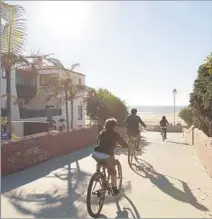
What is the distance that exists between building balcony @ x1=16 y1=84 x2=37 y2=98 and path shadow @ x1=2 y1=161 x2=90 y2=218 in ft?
88.3

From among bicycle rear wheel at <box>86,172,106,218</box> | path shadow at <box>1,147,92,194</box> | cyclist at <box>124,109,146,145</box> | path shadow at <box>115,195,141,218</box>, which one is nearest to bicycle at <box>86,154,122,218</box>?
bicycle rear wheel at <box>86,172,106,218</box>

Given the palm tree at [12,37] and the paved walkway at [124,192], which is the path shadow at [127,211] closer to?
the paved walkway at [124,192]

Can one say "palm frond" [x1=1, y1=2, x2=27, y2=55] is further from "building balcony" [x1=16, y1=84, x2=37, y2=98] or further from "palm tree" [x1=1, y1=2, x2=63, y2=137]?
"building balcony" [x1=16, y1=84, x2=37, y2=98]

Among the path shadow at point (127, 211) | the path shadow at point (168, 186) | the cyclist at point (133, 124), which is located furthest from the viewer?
the cyclist at point (133, 124)

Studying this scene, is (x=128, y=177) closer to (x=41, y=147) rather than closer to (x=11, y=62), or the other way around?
(x=41, y=147)

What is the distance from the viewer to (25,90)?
34.2m

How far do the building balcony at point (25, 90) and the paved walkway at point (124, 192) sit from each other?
2418 cm

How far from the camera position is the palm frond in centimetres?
1103

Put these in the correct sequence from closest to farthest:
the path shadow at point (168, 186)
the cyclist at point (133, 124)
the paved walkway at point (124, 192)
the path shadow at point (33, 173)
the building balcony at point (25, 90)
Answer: the paved walkway at point (124, 192)
the path shadow at point (168, 186)
the path shadow at point (33, 173)
the cyclist at point (133, 124)
the building balcony at point (25, 90)

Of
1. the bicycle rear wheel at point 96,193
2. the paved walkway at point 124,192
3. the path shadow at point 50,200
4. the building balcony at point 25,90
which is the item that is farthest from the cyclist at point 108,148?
the building balcony at point 25,90

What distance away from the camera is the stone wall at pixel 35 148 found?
8.41 m

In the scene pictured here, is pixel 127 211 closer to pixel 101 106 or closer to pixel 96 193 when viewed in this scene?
pixel 96 193

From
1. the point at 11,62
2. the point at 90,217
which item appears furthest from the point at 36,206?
the point at 11,62

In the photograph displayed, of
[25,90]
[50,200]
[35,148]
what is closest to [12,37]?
[35,148]
